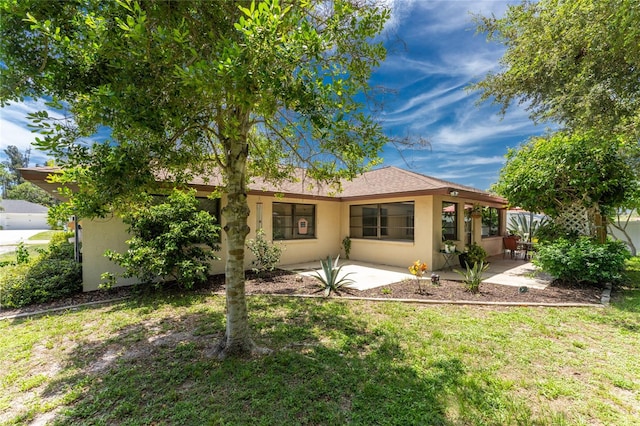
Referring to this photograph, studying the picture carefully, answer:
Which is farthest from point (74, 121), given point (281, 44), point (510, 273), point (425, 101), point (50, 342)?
point (510, 273)

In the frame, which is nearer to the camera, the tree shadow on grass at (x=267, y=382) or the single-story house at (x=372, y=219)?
the tree shadow on grass at (x=267, y=382)

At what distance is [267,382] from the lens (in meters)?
3.08

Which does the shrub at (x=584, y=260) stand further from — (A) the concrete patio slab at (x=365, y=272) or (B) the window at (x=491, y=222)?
(B) the window at (x=491, y=222)

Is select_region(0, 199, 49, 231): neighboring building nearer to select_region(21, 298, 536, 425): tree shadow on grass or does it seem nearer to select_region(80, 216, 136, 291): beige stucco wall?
select_region(80, 216, 136, 291): beige stucco wall

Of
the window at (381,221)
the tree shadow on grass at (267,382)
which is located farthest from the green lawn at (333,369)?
the window at (381,221)

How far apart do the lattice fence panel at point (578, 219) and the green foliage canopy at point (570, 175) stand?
0.65 ft

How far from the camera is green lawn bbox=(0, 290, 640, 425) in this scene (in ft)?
8.63

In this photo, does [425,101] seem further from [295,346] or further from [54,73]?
[54,73]

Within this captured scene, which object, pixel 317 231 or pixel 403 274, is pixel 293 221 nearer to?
pixel 317 231

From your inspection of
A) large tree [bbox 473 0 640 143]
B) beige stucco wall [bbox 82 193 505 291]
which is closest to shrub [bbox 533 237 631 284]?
large tree [bbox 473 0 640 143]

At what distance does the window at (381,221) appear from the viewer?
1115 cm

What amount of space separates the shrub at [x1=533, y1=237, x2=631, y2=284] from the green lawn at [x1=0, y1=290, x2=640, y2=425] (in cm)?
159

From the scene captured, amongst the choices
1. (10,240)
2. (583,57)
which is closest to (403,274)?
(583,57)

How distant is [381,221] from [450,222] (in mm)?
2761
